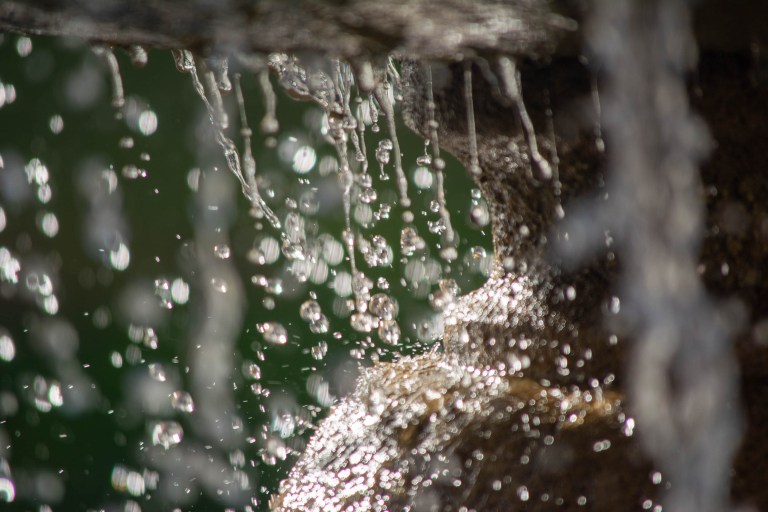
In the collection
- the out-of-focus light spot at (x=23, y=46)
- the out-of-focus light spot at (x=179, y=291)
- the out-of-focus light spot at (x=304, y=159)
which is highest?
the out-of-focus light spot at (x=23, y=46)

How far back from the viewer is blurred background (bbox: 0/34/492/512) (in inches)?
252

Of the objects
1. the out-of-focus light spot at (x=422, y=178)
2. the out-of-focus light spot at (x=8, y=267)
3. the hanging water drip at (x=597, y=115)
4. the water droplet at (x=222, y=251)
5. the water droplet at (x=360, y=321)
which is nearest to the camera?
the hanging water drip at (x=597, y=115)

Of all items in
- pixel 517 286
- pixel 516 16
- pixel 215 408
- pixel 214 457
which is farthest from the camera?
pixel 215 408

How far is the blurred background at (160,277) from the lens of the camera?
640cm

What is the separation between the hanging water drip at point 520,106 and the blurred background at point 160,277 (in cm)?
447

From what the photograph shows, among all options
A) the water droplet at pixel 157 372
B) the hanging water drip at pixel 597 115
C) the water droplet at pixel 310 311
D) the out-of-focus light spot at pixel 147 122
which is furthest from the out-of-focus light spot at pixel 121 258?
the hanging water drip at pixel 597 115

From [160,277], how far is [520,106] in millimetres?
5454

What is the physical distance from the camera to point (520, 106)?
1.74m

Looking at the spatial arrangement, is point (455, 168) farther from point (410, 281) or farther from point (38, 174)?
point (38, 174)

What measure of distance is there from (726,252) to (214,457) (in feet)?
16.0

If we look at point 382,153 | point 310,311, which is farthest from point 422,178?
point 382,153

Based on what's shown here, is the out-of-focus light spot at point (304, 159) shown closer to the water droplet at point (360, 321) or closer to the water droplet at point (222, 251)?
the water droplet at point (222, 251)

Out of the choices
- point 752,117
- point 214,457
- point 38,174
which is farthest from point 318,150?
point 752,117

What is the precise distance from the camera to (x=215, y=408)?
6.40 m
